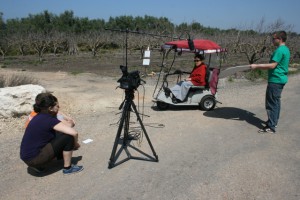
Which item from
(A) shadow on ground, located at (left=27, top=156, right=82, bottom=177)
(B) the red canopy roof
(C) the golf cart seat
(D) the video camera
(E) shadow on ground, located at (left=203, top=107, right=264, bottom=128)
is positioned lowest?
(A) shadow on ground, located at (left=27, top=156, right=82, bottom=177)

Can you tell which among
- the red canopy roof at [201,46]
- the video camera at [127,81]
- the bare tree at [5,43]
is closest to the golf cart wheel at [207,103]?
the red canopy roof at [201,46]

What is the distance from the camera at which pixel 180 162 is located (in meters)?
4.74

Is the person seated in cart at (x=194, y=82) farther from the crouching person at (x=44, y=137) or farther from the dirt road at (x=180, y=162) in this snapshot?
the crouching person at (x=44, y=137)

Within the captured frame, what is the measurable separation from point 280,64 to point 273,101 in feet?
2.40

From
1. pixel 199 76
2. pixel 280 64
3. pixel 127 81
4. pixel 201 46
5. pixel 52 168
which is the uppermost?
pixel 201 46

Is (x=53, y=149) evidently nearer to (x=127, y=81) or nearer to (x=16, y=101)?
(x=127, y=81)

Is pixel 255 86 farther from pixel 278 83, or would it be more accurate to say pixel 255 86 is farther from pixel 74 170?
→ pixel 74 170

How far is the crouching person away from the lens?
402 cm

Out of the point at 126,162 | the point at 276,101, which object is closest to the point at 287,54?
the point at 276,101

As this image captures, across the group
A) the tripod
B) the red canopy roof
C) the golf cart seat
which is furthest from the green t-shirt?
the tripod

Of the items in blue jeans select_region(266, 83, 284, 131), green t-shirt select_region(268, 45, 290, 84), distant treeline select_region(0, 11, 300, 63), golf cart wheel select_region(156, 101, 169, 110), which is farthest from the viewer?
distant treeline select_region(0, 11, 300, 63)

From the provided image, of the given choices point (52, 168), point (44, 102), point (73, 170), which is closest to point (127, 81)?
point (44, 102)

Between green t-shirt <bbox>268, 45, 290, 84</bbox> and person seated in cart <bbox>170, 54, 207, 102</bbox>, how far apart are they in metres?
2.15

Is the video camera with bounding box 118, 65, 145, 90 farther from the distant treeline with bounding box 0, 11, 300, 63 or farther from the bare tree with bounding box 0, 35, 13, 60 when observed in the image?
the bare tree with bounding box 0, 35, 13, 60
